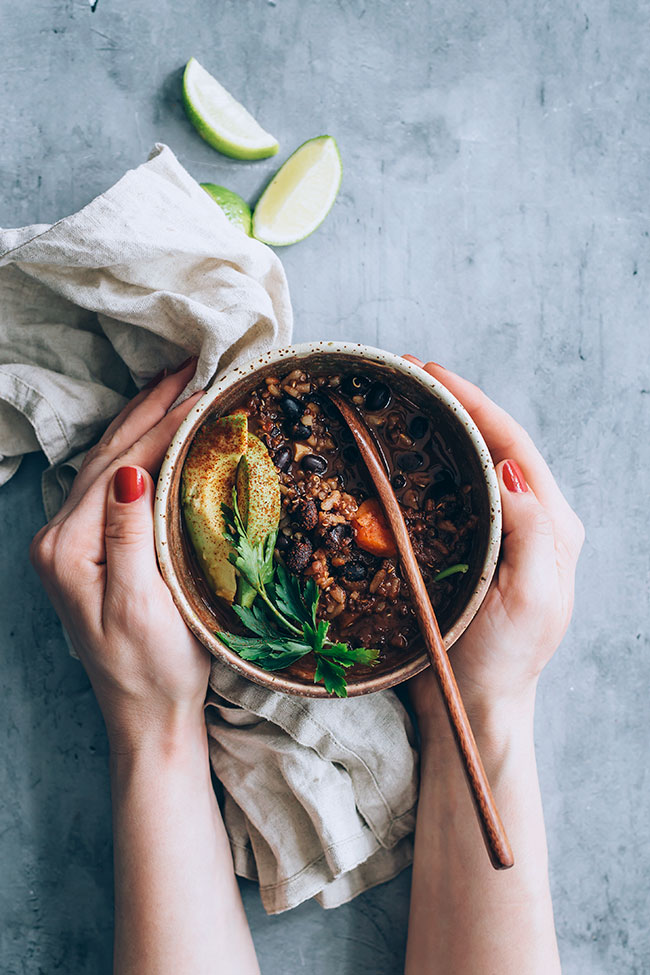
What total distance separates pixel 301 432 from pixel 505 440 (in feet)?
1.25

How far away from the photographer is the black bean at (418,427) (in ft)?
4.18

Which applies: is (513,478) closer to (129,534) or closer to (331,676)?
(331,676)

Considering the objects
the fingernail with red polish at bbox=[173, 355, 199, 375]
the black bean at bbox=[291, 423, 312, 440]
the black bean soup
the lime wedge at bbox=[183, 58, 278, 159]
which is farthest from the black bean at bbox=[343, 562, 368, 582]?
the lime wedge at bbox=[183, 58, 278, 159]

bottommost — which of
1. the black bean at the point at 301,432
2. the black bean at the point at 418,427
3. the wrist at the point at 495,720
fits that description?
the wrist at the point at 495,720

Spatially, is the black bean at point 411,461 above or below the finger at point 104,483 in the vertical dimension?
above

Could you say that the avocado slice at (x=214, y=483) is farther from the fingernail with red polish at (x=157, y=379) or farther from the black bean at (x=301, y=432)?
the fingernail with red polish at (x=157, y=379)

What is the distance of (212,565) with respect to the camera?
48.9 inches

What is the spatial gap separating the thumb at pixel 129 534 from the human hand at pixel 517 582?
1.64 ft

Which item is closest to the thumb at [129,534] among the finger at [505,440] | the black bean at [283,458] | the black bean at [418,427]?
the black bean at [283,458]

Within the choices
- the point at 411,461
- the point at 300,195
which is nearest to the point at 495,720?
the point at 411,461

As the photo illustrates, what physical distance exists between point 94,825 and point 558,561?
1.01 meters

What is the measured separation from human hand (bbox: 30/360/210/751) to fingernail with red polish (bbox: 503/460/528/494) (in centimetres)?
54

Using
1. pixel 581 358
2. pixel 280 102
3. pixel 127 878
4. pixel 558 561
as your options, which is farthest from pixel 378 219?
pixel 127 878

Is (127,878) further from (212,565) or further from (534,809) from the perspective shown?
(534,809)
